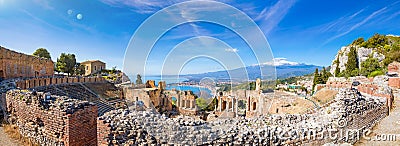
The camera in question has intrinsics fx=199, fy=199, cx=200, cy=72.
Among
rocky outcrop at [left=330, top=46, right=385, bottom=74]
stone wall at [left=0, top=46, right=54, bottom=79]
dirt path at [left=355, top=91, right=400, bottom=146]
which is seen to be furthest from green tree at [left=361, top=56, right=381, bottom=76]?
stone wall at [left=0, top=46, right=54, bottom=79]

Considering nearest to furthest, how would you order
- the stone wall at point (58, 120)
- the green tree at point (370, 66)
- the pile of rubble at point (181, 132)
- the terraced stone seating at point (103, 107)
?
the pile of rubble at point (181, 132)
the stone wall at point (58, 120)
the terraced stone seating at point (103, 107)
the green tree at point (370, 66)

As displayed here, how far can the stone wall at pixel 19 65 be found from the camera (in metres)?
21.7

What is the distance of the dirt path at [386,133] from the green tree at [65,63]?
52842 millimetres

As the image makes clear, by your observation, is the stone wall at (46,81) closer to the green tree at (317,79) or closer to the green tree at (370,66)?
the green tree at (317,79)

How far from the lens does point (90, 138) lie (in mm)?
6305

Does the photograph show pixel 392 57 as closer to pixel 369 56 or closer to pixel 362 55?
pixel 369 56

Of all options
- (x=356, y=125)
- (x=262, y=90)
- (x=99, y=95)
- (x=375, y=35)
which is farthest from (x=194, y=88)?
(x=375, y=35)

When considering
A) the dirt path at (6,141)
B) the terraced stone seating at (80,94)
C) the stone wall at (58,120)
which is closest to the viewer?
the stone wall at (58,120)

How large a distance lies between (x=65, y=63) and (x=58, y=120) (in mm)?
47540

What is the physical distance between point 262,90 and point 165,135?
79.1 feet

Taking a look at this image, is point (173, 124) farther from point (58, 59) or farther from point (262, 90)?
point (58, 59)

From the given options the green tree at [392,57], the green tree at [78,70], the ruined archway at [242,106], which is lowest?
the ruined archway at [242,106]

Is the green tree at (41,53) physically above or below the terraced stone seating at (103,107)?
above

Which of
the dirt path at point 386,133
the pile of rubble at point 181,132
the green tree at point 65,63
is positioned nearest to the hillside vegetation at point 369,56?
the dirt path at point 386,133
